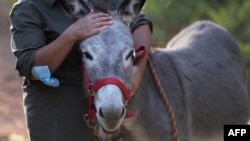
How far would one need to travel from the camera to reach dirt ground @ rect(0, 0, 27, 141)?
27.8 feet

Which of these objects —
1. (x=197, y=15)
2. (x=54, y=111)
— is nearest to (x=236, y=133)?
(x=54, y=111)

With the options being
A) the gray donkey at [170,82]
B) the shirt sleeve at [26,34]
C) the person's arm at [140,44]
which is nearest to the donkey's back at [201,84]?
the gray donkey at [170,82]

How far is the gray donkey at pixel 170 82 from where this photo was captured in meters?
3.86

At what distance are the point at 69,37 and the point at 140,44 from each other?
0.54m

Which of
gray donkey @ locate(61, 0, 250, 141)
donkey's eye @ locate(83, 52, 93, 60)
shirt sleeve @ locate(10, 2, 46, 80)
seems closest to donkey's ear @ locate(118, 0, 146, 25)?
gray donkey @ locate(61, 0, 250, 141)

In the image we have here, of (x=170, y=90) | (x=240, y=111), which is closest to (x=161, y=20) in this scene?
(x=240, y=111)

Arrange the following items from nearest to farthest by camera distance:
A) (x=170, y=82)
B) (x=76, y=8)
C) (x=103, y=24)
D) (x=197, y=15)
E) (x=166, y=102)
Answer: (x=103, y=24)
(x=76, y=8)
(x=166, y=102)
(x=170, y=82)
(x=197, y=15)

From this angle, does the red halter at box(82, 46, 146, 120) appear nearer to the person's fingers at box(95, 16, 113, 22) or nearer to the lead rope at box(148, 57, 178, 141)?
the person's fingers at box(95, 16, 113, 22)

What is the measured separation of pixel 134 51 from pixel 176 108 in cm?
92

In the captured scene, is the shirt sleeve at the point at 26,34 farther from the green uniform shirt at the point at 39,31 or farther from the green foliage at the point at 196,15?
the green foliage at the point at 196,15

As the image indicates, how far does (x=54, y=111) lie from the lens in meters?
4.28

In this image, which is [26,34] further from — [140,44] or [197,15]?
[197,15]

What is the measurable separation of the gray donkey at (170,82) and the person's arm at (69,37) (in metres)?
0.05

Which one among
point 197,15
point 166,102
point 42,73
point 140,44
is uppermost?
point 197,15
